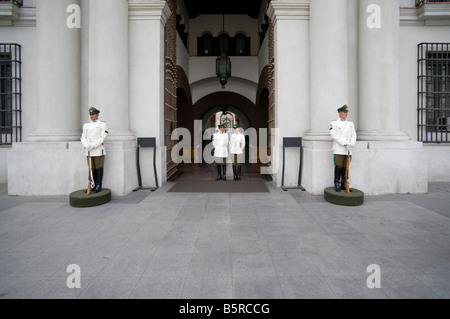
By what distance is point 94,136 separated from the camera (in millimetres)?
5578

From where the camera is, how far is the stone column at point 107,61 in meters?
6.44

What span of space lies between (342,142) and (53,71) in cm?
626

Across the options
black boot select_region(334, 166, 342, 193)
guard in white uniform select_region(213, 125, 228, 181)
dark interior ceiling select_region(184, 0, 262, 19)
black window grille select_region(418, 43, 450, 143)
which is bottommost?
black boot select_region(334, 166, 342, 193)

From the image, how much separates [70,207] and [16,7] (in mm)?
6006

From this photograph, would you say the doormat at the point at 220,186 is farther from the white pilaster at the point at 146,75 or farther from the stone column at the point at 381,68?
the stone column at the point at 381,68

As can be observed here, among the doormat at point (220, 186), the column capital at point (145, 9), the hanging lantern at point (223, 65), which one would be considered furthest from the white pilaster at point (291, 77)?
the hanging lantern at point (223, 65)

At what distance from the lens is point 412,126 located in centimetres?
777

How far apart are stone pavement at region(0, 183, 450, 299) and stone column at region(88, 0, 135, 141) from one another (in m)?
2.17

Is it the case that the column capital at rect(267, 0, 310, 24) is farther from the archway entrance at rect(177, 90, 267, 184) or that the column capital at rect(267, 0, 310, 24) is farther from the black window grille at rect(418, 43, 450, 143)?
the archway entrance at rect(177, 90, 267, 184)

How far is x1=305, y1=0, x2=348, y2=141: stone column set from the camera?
636 cm

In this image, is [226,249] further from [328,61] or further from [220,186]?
[328,61]

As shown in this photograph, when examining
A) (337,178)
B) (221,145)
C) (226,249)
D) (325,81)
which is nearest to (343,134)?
(337,178)

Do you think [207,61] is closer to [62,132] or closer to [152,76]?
[152,76]

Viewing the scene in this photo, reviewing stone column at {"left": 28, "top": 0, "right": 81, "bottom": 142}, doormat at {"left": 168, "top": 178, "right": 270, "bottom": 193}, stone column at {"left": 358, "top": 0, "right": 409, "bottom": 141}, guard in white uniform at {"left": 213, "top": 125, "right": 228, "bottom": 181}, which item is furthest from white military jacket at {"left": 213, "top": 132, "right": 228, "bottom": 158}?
stone column at {"left": 28, "top": 0, "right": 81, "bottom": 142}
